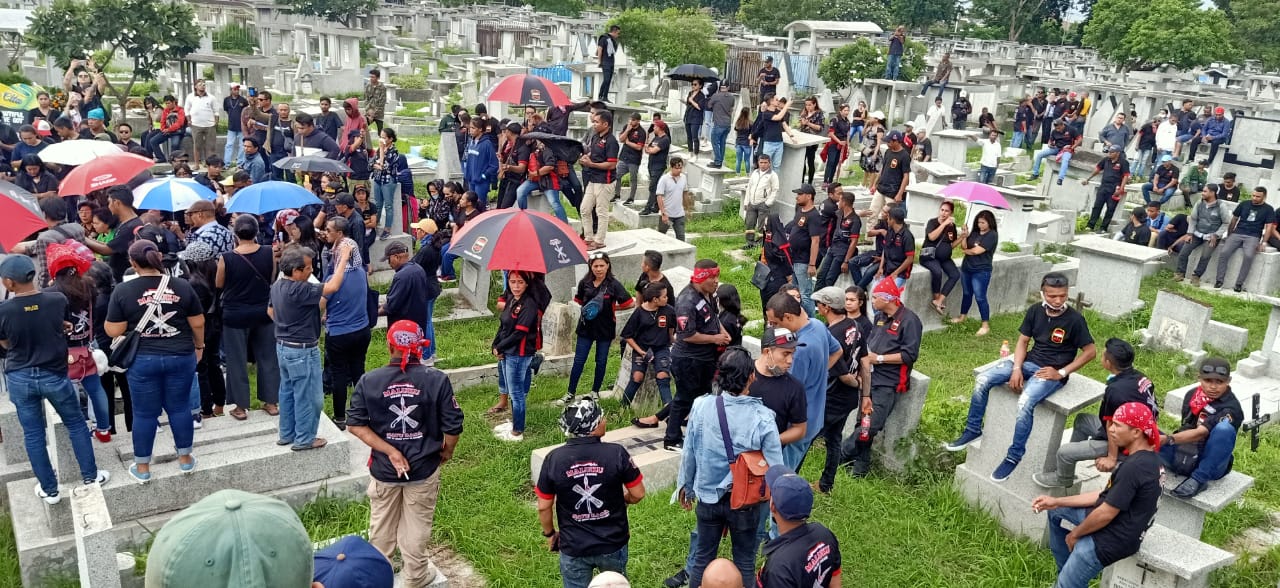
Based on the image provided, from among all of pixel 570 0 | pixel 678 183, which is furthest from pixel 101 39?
pixel 570 0

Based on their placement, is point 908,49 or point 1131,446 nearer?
point 1131,446

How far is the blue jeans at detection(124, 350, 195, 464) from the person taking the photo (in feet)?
20.7

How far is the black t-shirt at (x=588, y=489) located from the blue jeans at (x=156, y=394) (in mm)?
2702

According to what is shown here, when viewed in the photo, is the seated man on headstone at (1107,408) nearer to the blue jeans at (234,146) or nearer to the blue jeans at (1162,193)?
the blue jeans at (1162,193)

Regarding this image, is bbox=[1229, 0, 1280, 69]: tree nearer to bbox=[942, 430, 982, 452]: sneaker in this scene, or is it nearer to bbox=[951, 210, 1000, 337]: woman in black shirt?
bbox=[951, 210, 1000, 337]: woman in black shirt

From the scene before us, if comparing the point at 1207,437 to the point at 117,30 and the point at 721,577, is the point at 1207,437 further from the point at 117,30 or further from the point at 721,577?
→ the point at 117,30

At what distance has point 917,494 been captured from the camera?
25.3 feet

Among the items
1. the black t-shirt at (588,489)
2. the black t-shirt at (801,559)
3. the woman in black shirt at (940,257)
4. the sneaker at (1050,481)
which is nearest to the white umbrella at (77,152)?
the black t-shirt at (588,489)

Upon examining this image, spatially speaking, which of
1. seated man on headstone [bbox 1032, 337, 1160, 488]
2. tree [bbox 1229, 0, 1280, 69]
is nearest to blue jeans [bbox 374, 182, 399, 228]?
seated man on headstone [bbox 1032, 337, 1160, 488]

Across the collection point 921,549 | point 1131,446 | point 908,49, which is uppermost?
point 908,49

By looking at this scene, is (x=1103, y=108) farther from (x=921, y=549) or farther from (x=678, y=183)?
(x=921, y=549)

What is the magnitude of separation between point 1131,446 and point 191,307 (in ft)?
18.5

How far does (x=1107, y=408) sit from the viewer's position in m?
6.68

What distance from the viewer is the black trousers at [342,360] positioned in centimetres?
828
